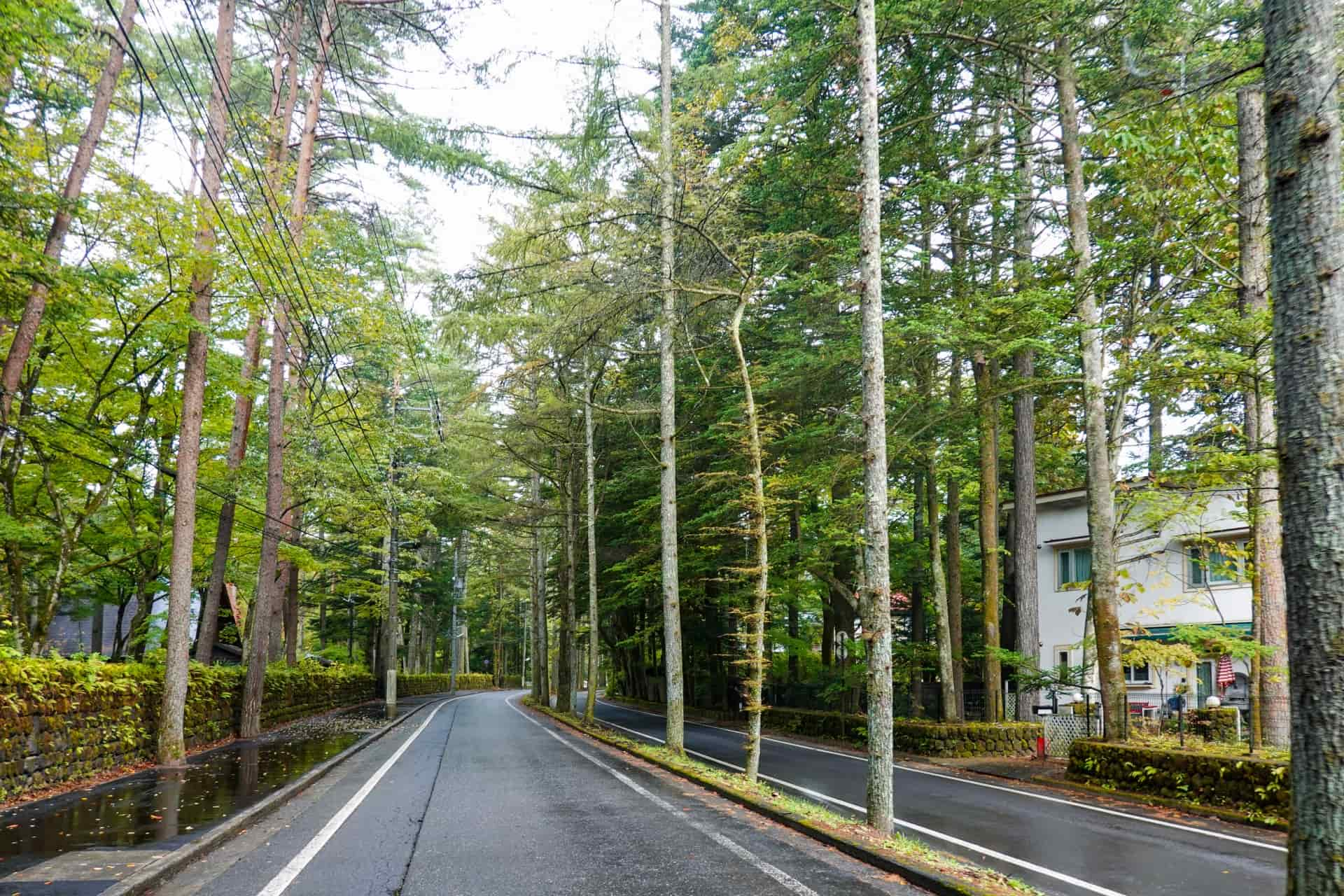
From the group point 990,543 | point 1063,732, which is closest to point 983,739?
point 1063,732

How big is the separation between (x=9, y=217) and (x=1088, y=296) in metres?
17.3

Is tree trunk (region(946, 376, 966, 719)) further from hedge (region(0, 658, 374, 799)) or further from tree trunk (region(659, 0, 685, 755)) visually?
hedge (region(0, 658, 374, 799))

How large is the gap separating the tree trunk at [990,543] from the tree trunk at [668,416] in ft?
20.8

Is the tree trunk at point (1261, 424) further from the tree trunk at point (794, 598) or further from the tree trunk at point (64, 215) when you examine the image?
the tree trunk at point (64, 215)

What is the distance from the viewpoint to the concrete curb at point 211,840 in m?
5.70

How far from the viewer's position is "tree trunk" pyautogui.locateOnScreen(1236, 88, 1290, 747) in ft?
37.6

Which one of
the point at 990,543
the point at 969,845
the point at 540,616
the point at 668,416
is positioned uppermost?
the point at 668,416

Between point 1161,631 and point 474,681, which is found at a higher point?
point 1161,631

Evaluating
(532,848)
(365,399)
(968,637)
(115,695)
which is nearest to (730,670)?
(968,637)

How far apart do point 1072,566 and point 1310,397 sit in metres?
24.6

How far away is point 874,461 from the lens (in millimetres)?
8883

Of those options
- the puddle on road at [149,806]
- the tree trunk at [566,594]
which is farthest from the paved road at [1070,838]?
the tree trunk at [566,594]

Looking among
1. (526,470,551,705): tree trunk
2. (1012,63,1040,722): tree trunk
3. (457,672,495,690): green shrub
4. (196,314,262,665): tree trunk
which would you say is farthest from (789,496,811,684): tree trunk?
(457,672,495,690): green shrub

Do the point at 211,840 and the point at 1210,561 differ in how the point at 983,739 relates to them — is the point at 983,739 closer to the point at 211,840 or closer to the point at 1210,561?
the point at 1210,561
